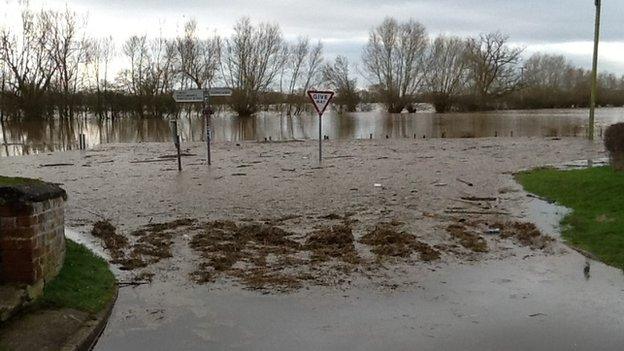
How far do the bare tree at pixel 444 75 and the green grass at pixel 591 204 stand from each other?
225ft

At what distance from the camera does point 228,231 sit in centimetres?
942

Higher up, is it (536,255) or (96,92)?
(96,92)

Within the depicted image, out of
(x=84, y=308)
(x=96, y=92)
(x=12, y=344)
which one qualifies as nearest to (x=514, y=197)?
(x=84, y=308)

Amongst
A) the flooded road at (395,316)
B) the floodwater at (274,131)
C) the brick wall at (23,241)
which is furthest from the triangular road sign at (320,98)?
the floodwater at (274,131)

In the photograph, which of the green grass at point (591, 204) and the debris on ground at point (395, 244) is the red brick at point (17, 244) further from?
the green grass at point (591, 204)

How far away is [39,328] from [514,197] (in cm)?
1010

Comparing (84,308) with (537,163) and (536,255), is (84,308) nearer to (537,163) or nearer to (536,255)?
(536,255)

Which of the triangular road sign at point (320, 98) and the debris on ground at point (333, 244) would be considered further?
the triangular road sign at point (320, 98)

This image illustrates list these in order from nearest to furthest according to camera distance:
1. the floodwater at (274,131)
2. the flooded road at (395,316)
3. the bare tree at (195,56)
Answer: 1. the flooded road at (395,316)
2. the floodwater at (274,131)
3. the bare tree at (195,56)

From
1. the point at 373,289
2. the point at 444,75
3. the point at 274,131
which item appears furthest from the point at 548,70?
the point at 373,289

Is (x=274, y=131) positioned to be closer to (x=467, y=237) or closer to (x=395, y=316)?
(x=467, y=237)

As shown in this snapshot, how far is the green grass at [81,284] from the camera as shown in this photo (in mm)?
5578

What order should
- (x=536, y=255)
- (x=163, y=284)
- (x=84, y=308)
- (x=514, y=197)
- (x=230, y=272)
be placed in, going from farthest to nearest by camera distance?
(x=514, y=197)
(x=536, y=255)
(x=230, y=272)
(x=163, y=284)
(x=84, y=308)

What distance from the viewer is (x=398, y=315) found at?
5.60m
